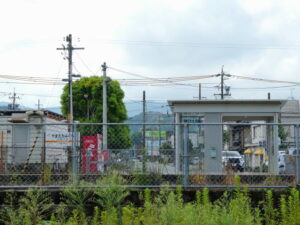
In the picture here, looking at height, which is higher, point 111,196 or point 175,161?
point 175,161

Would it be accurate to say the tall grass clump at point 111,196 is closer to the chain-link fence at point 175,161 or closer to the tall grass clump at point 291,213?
the chain-link fence at point 175,161

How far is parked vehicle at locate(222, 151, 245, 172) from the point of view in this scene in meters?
10.4

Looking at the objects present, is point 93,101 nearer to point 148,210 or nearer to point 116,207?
point 116,207

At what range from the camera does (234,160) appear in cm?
1091

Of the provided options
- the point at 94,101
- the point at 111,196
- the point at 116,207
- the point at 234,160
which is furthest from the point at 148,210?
the point at 94,101

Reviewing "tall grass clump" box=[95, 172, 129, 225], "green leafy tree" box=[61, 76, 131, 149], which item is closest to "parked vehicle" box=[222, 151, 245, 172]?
"tall grass clump" box=[95, 172, 129, 225]

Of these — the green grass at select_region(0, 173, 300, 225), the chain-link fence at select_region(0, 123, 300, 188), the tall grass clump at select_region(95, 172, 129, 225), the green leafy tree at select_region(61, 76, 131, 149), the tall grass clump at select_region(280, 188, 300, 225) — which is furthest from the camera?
the green leafy tree at select_region(61, 76, 131, 149)

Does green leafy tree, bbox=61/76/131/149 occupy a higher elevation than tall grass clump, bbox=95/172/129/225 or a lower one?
higher

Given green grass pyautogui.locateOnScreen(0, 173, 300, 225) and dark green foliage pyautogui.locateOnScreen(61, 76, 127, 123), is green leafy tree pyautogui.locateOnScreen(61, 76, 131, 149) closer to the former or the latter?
dark green foliage pyautogui.locateOnScreen(61, 76, 127, 123)

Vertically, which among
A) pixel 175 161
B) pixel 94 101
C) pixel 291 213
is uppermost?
pixel 94 101

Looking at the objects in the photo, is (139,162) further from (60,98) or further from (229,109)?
(60,98)

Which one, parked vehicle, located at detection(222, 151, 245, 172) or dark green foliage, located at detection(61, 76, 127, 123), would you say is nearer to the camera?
parked vehicle, located at detection(222, 151, 245, 172)

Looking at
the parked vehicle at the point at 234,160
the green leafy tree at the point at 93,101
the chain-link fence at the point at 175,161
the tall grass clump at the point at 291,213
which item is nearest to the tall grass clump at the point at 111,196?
the chain-link fence at the point at 175,161

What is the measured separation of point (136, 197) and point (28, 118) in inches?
549
